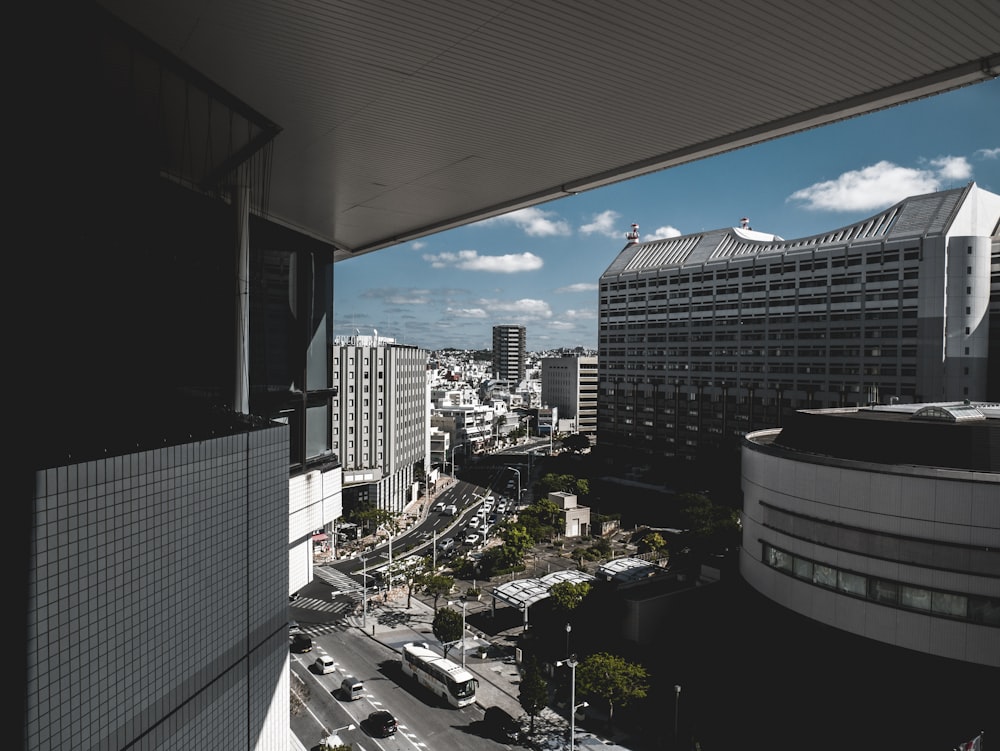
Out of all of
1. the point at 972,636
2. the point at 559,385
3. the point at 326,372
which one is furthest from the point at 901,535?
the point at 559,385

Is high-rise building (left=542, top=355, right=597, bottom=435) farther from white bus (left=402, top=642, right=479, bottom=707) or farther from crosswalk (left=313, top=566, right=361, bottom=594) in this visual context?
white bus (left=402, top=642, right=479, bottom=707)

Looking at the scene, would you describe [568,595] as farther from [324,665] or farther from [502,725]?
[324,665]

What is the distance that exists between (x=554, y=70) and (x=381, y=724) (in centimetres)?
1689

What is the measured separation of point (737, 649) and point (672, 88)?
56.8 ft

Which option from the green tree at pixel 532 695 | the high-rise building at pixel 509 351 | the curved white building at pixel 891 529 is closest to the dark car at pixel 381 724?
the green tree at pixel 532 695

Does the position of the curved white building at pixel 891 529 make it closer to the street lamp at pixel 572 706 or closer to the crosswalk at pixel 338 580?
the street lamp at pixel 572 706

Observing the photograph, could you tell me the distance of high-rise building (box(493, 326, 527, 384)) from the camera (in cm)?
15212

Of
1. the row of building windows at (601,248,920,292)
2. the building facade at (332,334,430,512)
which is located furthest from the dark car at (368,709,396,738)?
the row of building windows at (601,248,920,292)

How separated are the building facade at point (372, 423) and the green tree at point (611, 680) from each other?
1122 inches

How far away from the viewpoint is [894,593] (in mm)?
14234

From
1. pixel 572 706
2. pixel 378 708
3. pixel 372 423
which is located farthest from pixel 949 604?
pixel 372 423

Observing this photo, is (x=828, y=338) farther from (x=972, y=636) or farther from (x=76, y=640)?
(x=76, y=640)

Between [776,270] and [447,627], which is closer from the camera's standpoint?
[447,627]

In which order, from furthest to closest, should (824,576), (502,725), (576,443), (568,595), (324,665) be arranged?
(576,443) → (568,595) → (324,665) → (502,725) → (824,576)
